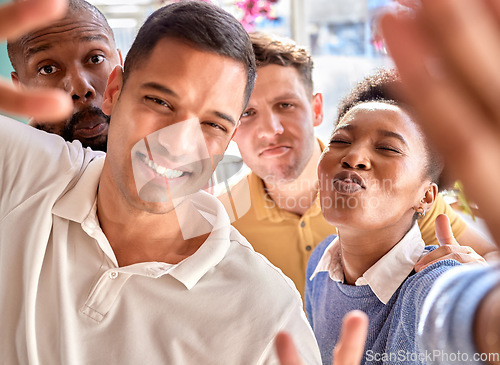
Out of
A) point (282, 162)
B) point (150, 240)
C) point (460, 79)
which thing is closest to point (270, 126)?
point (282, 162)

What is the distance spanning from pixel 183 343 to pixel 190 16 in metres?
0.45

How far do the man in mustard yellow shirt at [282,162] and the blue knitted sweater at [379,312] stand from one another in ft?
0.46

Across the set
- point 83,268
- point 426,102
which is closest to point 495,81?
point 426,102

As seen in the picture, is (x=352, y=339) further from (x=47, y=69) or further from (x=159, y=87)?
(x=47, y=69)

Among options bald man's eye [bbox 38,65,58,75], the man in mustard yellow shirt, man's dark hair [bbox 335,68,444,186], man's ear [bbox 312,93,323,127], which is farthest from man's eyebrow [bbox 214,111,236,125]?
man's ear [bbox 312,93,323,127]

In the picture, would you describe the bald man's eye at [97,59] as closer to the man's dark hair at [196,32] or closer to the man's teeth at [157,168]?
the man's dark hair at [196,32]

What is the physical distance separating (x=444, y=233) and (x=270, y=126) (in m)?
0.52

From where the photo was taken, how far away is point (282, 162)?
1.21 m

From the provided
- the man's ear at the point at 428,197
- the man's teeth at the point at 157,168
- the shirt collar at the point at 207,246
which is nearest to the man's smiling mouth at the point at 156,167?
the man's teeth at the point at 157,168

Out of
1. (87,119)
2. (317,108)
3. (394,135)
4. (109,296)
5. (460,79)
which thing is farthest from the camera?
(317,108)

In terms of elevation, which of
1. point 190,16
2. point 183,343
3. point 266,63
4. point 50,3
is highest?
point 50,3

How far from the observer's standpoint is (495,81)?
25 cm

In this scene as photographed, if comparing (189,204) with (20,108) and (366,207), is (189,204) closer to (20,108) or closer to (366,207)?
(366,207)

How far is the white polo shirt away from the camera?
0.69m
